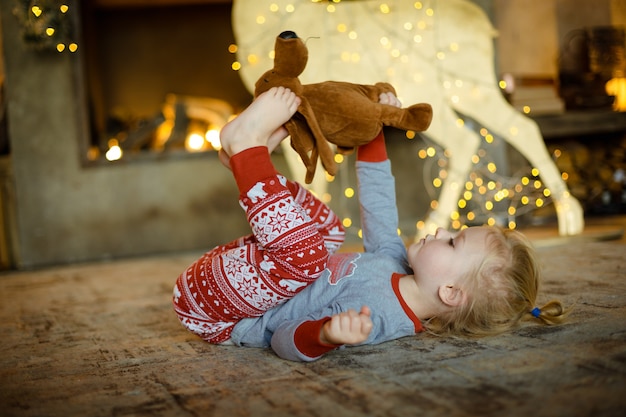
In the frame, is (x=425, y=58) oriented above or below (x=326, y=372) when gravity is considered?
above

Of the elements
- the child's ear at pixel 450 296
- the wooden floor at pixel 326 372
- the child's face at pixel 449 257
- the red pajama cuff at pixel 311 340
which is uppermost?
the child's face at pixel 449 257

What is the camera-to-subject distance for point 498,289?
1.25 meters

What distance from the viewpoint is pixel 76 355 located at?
1340mm

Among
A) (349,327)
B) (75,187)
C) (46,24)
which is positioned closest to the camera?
(349,327)

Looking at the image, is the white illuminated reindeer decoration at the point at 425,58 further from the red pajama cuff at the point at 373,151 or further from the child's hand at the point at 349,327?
the child's hand at the point at 349,327

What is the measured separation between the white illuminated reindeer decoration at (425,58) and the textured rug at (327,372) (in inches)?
41.4

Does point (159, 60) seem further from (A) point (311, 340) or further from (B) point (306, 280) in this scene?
(A) point (311, 340)

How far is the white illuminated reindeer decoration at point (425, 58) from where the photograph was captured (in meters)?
2.64

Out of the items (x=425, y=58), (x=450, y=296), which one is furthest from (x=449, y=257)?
(x=425, y=58)

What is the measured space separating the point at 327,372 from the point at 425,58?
76.5 inches

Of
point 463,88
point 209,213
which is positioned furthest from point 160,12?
point 463,88

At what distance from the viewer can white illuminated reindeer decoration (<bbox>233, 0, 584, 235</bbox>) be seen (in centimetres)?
264

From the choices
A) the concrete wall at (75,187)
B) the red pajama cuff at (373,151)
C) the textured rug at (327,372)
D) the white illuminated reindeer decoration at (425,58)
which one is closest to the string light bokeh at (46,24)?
the concrete wall at (75,187)

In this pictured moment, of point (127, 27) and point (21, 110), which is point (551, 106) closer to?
point (127, 27)
